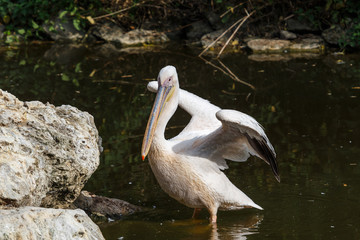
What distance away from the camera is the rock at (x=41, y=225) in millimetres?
2652

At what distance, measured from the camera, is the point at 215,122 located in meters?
4.54

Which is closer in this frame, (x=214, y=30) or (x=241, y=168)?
(x=241, y=168)

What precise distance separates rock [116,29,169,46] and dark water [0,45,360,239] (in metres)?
0.47

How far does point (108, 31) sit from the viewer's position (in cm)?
1096

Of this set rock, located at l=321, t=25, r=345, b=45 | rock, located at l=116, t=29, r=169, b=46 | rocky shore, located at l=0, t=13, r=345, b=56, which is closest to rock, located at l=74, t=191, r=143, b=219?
rocky shore, located at l=0, t=13, r=345, b=56

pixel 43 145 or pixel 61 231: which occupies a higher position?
pixel 43 145

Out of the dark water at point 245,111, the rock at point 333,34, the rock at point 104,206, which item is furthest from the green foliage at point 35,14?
the rock at point 104,206

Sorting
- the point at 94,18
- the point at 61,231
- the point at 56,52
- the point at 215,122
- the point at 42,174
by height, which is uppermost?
the point at 94,18

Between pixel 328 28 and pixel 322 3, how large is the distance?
532mm

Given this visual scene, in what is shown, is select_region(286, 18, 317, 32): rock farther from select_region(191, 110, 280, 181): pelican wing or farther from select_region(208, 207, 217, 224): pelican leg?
select_region(208, 207, 217, 224): pelican leg

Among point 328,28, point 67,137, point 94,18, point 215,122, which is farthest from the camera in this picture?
point 94,18

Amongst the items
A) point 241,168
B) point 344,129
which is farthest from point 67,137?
point 344,129

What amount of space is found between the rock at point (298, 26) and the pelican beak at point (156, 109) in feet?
20.8

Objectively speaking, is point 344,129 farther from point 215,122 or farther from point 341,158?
point 215,122
